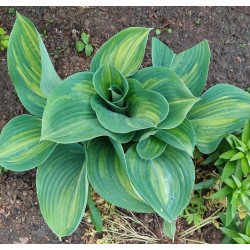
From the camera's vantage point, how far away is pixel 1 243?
5.66ft

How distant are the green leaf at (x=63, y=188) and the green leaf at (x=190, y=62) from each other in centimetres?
39

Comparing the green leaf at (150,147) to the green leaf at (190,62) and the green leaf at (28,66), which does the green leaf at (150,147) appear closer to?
the green leaf at (190,62)

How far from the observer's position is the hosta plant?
1.29 metres

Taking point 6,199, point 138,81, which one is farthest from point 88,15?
point 6,199

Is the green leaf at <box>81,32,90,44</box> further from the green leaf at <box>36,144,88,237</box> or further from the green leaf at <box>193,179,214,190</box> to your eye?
the green leaf at <box>193,179,214,190</box>

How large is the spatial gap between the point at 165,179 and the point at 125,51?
1.31 feet

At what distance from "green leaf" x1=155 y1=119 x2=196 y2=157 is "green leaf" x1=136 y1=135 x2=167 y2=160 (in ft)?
0.10

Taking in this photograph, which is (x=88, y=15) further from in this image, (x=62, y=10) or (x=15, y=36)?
(x=15, y=36)

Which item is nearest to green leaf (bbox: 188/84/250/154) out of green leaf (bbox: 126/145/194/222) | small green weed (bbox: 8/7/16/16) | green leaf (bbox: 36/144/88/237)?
green leaf (bbox: 126/145/194/222)

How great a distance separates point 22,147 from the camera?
55.7 inches

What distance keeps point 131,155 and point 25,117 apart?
13.8 inches

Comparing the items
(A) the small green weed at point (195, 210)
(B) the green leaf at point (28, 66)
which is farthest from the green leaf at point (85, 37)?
(A) the small green weed at point (195, 210)

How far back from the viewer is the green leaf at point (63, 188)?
4.68ft

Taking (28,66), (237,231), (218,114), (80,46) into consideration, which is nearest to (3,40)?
(80,46)
